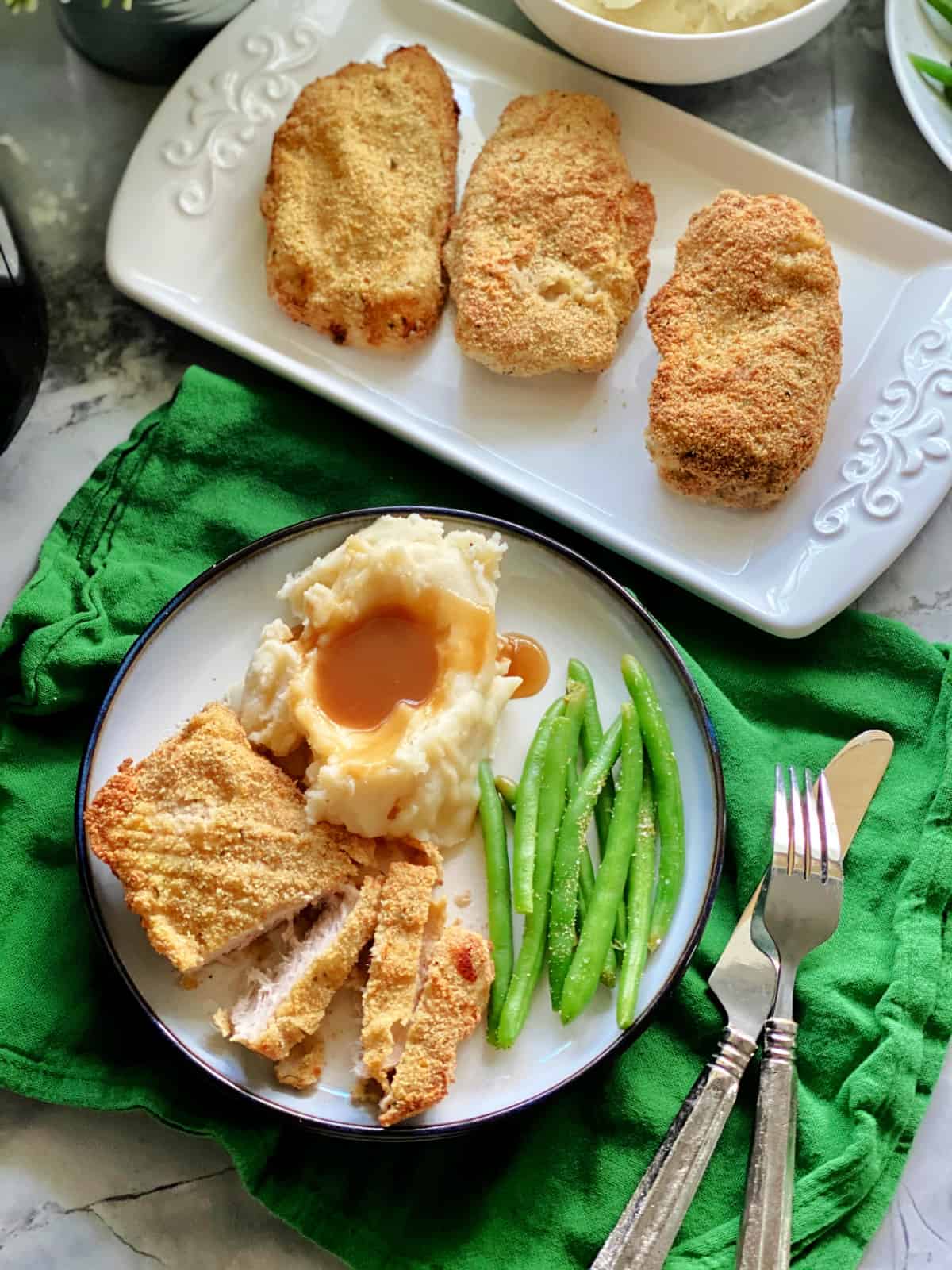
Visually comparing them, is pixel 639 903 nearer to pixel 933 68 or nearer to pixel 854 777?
pixel 854 777

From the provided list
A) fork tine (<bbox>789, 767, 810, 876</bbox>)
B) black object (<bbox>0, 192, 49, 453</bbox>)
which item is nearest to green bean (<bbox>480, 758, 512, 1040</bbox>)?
fork tine (<bbox>789, 767, 810, 876</bbox>)

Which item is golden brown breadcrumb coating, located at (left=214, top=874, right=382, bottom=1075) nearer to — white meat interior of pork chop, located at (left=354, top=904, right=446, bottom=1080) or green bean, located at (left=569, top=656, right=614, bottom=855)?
white meat interior of pork chop, located at (left=354, top=904, right=446, bottom=1080)

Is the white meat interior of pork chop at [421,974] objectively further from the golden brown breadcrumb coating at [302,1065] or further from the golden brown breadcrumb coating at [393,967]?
the golden brown breadcrumb coating at [302,1065]

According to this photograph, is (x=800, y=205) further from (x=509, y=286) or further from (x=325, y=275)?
(x=325, y=275)

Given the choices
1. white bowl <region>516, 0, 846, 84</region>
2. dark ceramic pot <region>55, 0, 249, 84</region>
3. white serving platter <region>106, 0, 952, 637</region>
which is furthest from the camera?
dark ceramic pot <region>55, 0, 249, 84</region>

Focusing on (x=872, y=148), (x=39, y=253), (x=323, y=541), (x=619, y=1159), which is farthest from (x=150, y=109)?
(x=619, y=1159)
